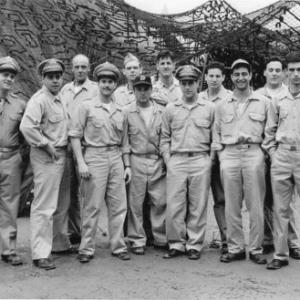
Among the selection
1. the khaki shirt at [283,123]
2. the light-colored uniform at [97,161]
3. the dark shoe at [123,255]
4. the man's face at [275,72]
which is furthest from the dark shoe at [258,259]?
the man's face at [275,72]

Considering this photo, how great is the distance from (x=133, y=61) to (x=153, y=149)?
4.08ft

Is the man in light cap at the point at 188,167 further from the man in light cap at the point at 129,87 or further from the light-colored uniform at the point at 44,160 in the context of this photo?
the light-colored uniform at the point at 44,160

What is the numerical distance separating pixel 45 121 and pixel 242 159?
187 centimetres

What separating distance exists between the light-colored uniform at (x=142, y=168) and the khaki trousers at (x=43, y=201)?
818 millimetres

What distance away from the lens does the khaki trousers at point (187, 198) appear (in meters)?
4.88

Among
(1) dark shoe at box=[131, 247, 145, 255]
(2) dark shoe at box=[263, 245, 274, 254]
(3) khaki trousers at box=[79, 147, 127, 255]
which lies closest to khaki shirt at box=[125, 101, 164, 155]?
(3) khaki trousers at box=[79, 147, 127, 255]

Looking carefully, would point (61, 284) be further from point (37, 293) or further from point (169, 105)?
point (169, 105)

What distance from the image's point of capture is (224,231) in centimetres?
506

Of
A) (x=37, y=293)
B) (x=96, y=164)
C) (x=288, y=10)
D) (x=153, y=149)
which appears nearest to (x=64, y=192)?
(x=96, y=164)

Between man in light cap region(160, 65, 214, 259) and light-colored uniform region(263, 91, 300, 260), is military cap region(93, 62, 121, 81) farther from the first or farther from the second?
light-colored uniform region(263, 91, 300, 260)

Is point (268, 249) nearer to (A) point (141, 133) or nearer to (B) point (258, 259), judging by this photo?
(B) point (258, 259)

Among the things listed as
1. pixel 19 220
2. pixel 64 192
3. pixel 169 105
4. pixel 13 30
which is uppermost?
pixel 13 30

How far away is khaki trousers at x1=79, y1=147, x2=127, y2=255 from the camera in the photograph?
475 cm

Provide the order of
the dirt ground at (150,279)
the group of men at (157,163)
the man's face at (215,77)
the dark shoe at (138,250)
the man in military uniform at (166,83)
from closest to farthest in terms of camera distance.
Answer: the dirt ground at (150,279)
the group of men at (157,163)
the dark shoe at (138,250)
the man's face at (215,77)
the man in military uniform at (166,83)
